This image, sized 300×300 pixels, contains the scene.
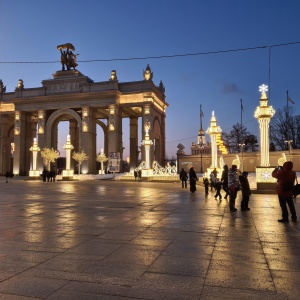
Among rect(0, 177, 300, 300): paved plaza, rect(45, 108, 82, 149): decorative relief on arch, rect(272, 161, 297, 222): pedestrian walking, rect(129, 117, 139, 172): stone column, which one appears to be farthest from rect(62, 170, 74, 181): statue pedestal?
rect(272, 161, 297, 222): pedestrian walking

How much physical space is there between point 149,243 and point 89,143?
54410mm

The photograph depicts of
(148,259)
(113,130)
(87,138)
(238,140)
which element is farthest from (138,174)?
(238,140)

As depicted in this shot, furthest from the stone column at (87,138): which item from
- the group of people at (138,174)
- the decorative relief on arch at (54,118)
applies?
the group of people at (138,174)

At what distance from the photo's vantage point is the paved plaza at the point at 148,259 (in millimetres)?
3828

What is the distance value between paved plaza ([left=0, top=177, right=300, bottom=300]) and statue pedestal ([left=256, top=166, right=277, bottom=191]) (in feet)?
36.1

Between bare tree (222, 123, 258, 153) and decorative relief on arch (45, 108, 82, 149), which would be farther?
bare tree (222, 123, 258, 153)

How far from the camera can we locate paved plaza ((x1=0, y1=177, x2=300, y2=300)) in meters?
3.83

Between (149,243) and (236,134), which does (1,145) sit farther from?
(149,243)

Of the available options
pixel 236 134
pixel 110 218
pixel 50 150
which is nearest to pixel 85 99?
pixel 50 150

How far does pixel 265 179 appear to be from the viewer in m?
19.6

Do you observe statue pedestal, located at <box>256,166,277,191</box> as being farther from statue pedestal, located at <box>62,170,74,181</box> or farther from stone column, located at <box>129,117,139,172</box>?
stone column, located at <box>129,117,139,172</box>

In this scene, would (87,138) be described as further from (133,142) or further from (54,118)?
(133,142)

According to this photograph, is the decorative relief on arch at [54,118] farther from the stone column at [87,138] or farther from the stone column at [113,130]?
the stone column at [113,130]

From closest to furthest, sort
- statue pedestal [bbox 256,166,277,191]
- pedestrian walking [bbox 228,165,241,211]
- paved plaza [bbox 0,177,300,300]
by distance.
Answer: paved plaza [bbox 0,177,300,300] → pedestrian walking [bbox 228,165,241,211] → statue pedestal [bbox 256,166,277,191]
